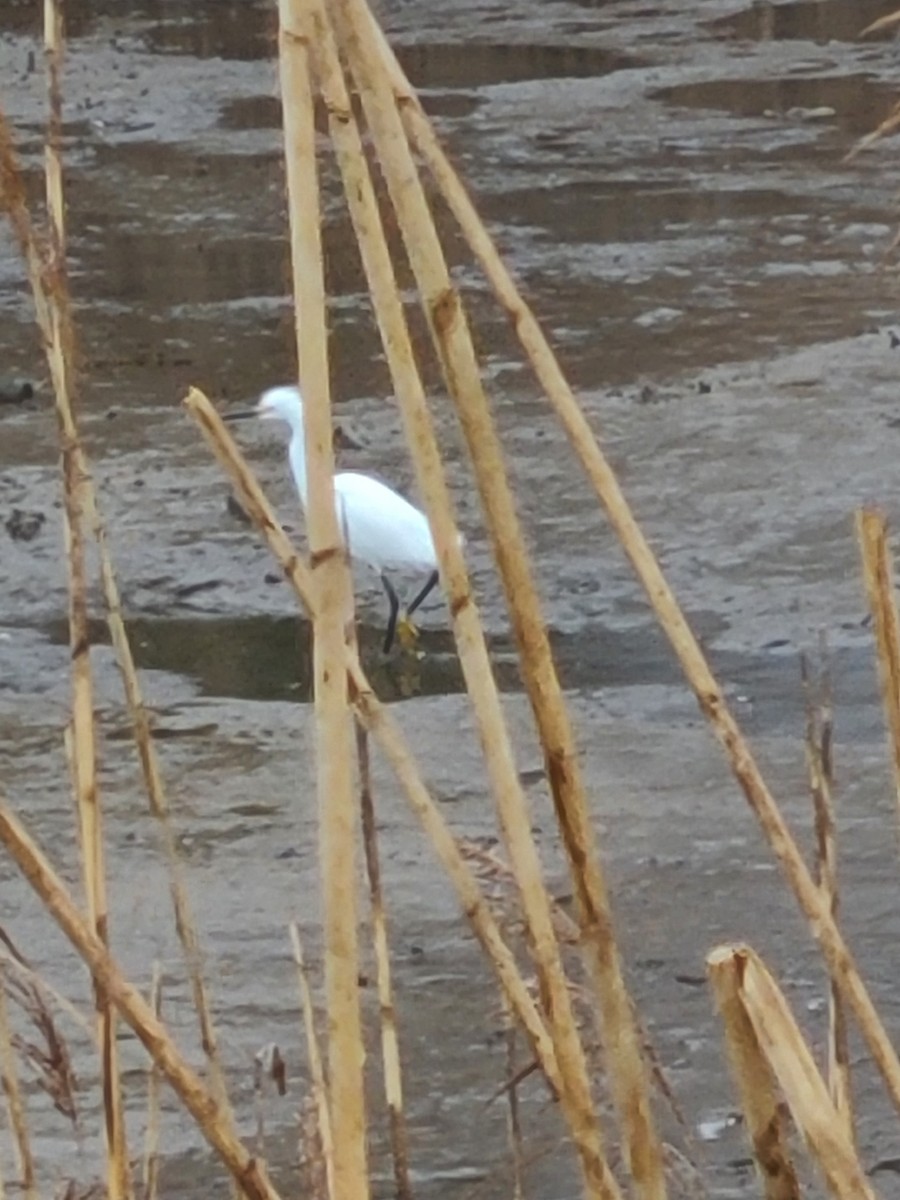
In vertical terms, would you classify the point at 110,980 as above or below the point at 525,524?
below

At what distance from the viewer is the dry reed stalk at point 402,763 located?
148 cm

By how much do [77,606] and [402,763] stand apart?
237 millimetres

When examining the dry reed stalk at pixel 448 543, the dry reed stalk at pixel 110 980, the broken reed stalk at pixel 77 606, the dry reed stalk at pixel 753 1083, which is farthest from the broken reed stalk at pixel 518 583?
the broken reed stalk at pixel 77 606

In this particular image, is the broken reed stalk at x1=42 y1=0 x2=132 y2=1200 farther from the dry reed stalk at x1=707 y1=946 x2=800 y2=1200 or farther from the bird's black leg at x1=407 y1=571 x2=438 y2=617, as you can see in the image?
the bird's black leg at x1=407 y1=571 x2=438 y2=617

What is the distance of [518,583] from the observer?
4.39ft

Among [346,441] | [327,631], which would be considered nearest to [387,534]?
[346,441]

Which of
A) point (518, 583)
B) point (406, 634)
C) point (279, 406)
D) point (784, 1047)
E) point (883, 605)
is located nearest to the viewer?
point (784, 1047)

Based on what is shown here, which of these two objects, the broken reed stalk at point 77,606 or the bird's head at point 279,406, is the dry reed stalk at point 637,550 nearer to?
the broken reed stalk at point 77,606

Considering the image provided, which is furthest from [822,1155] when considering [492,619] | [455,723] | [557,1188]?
[492,619]

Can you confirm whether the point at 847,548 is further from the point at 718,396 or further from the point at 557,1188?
the point at 557,1188

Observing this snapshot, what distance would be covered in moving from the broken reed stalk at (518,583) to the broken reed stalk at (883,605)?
22 centimetres

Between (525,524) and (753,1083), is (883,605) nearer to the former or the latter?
(753,1083)

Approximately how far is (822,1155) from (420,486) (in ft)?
1.30

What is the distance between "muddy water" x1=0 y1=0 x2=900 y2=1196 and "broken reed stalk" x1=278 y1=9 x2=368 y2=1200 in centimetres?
101
